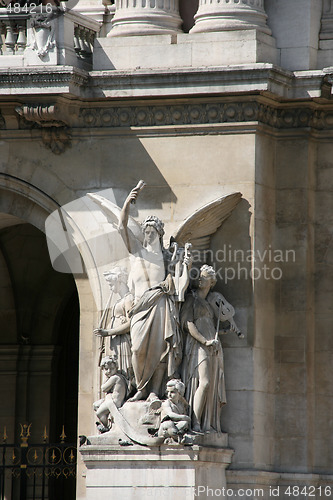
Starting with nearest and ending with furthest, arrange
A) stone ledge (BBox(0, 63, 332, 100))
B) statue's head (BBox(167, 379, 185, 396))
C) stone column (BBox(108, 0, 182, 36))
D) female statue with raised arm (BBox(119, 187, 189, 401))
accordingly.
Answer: statue's head (BBox(167, 379, 185, 396)) < female statue with raised arm (BBox(119, 187, 189, 401)) < stone ledge (BBox(0, 63, 332, 100)) < stone column (BBox(108, 0, 182, 36))

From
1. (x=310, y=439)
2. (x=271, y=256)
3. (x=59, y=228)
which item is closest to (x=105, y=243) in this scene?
(x=59, y=228)

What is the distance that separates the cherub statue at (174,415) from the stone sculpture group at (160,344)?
0.5 inches

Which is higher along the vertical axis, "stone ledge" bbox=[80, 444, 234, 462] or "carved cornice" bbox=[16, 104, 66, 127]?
"carved cornice" bbox=[16, 104, 66, 127]

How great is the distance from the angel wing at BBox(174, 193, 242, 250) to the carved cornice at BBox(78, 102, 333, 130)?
47.5 inches

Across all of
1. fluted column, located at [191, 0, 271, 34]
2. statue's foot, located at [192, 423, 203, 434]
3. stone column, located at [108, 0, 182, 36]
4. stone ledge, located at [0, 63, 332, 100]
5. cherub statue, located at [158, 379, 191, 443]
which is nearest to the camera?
cherub statue, located at [158, 379, 191, 443]

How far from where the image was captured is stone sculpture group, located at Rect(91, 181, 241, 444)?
2298cm

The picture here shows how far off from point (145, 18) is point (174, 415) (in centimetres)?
598

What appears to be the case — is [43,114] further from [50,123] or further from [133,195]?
[133,195]

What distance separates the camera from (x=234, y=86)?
2358cm

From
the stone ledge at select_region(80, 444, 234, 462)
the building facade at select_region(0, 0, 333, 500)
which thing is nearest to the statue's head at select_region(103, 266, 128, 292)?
the building facade at select_region(0, 0, 333, 500)

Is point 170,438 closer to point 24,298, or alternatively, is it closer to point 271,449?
point 271,449

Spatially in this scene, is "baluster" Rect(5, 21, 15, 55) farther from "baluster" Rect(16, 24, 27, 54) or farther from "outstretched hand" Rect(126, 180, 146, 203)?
"outstretched hand" Rect(126, 180, 146, 203)

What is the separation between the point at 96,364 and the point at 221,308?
2.07 m

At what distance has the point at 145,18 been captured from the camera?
24.4 meters
